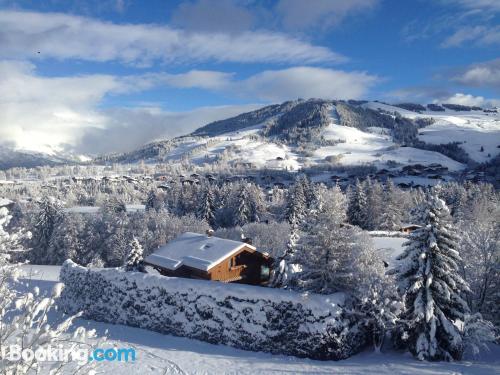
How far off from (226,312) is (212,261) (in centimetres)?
968

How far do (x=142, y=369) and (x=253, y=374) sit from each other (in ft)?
14.5

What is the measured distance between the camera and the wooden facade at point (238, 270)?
2806cm

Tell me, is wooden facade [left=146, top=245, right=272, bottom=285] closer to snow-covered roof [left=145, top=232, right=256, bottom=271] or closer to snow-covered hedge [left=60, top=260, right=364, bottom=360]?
snow-covered roof [left=145, top=232, right=256, bottom=271]

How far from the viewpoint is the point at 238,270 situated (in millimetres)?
→ 29859

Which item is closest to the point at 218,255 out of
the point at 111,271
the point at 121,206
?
the point at 111,271

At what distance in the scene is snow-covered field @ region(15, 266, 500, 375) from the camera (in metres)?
15.0

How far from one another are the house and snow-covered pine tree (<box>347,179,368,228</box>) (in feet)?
112

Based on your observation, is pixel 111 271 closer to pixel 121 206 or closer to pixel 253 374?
pixel 253 374

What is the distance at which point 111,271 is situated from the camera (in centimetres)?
2141

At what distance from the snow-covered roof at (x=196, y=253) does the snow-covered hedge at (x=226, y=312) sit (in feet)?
23.6

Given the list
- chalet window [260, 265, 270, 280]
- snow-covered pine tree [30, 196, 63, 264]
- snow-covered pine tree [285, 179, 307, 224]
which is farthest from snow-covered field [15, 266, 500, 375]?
snow-covered pine tree [285, 179, 307, 224]

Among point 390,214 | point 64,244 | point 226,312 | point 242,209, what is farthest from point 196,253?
point 242,209

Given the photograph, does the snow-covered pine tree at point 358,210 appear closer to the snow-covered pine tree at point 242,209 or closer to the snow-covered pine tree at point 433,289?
the snow-covered pine tree at point 242,209

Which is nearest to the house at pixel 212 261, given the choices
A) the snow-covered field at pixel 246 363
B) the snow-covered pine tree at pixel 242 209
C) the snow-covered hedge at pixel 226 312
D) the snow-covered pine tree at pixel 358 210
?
the snow-covered hedge at pixel 226 312
